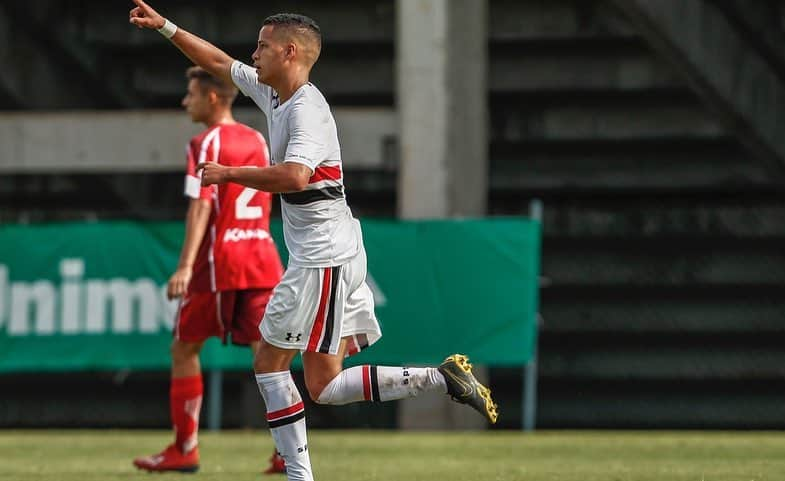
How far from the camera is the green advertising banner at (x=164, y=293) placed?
39.1 feet

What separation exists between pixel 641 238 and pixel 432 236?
3.64m

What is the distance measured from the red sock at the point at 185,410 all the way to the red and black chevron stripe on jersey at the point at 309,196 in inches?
88.3

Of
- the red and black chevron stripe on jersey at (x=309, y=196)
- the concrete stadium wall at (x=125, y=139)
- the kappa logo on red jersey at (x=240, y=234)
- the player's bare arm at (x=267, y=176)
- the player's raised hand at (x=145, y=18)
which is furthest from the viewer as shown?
the concrete stadium wall at (x=125, y=139)

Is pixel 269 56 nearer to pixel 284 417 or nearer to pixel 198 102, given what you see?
pixel 284 417

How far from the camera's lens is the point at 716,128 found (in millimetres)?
15359

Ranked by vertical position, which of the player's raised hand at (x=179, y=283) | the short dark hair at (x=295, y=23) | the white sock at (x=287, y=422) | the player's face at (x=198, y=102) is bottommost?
the white sock at (x=287, y=422)

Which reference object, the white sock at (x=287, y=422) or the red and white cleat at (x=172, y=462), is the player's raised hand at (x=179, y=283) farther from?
the white sock at (x=287, y=422)

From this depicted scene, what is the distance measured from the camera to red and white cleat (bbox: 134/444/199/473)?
320 inches

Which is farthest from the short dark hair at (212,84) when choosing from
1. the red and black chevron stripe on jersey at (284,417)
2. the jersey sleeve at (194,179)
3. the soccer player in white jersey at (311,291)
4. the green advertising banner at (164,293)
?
the green advertising banner at (164,293)

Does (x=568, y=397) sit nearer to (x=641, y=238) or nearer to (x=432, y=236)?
(x=641, y=238)

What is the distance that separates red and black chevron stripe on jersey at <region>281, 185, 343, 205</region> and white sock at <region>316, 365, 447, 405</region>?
2.33 ft

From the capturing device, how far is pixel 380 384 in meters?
6.35

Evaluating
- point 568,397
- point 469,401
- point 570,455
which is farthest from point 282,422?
point 568,397

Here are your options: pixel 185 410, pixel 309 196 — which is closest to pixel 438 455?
pixel 185 410
